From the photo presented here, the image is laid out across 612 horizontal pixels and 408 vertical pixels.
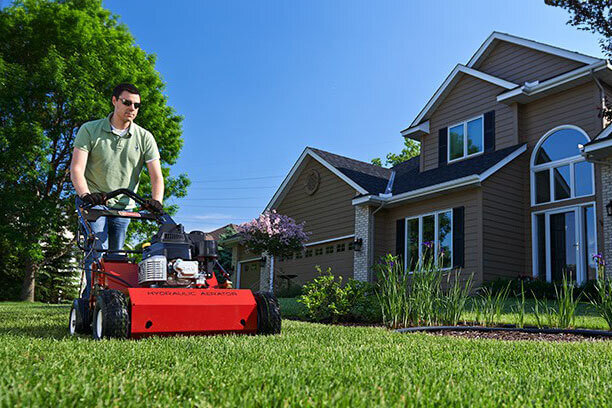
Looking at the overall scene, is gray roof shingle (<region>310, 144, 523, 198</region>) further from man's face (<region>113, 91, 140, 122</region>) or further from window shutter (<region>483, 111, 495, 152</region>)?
man's face (<region>113, 91, 140, 122</region>)

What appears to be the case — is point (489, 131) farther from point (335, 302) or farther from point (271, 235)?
point (335, 302)

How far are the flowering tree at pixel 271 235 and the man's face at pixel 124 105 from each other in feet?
35.7

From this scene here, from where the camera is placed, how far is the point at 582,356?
145 inches

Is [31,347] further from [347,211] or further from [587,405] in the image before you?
[347,211]

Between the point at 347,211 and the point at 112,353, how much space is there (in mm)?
14121

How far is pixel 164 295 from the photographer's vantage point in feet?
13.0

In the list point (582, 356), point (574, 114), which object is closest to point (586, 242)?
point (574, 114)

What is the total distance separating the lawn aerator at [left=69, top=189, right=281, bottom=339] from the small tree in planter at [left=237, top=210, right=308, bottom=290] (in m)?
11.0

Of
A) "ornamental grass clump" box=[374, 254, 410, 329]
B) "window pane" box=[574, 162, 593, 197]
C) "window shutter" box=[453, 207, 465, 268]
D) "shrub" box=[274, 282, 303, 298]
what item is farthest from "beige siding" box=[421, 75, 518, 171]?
"ornamental grass clump" box=[374, 254, 410, 329]

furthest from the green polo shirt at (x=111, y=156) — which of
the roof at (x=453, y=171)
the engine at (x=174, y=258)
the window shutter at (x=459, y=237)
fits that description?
the window shutter at (x=459, y=237)

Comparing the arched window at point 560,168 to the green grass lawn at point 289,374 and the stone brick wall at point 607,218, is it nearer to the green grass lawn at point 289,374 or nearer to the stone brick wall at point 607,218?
Answer: the stone brick wall at point 607,218

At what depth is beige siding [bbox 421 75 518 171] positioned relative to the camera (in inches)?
562

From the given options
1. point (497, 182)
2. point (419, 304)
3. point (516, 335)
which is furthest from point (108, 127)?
point (497, 182)

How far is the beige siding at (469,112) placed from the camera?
562 inches
